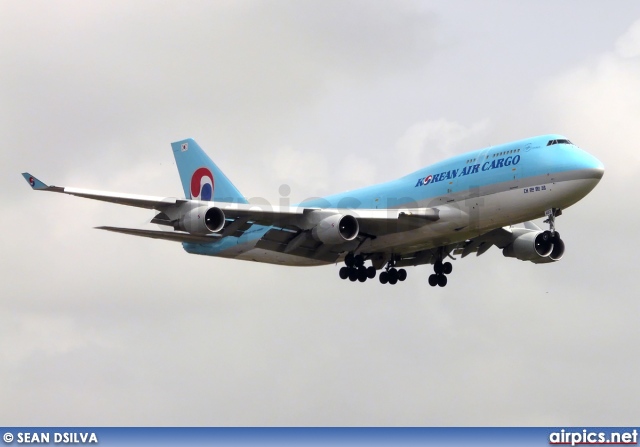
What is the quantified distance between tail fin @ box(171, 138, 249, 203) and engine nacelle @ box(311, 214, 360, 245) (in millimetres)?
9892

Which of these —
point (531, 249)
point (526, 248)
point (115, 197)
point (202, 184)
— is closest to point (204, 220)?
point (115, 197)

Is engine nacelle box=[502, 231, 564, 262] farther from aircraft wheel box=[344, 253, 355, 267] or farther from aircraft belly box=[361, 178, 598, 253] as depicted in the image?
aircraft wheel box=[344, 253, 355, 267]

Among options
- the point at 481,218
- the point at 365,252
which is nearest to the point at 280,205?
the point at 365,252

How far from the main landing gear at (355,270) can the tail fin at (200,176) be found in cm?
768

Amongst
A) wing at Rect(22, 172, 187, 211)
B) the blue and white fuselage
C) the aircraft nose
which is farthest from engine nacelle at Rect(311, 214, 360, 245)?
the aircraft nose

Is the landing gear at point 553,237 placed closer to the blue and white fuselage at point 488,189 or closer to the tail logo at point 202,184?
the blue and white fuselage at point 488,189

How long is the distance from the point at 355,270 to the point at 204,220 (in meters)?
10.0

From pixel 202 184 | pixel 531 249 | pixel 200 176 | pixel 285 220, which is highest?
pixel 200 176

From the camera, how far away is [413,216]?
48.2 m

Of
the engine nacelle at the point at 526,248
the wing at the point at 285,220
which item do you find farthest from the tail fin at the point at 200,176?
the engine nacelle at the point at 526,248

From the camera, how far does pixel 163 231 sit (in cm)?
5159

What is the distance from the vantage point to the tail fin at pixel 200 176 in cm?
5859

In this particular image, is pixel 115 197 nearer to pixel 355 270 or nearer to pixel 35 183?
pixel 35 183

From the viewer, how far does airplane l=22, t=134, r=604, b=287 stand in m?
45.8
